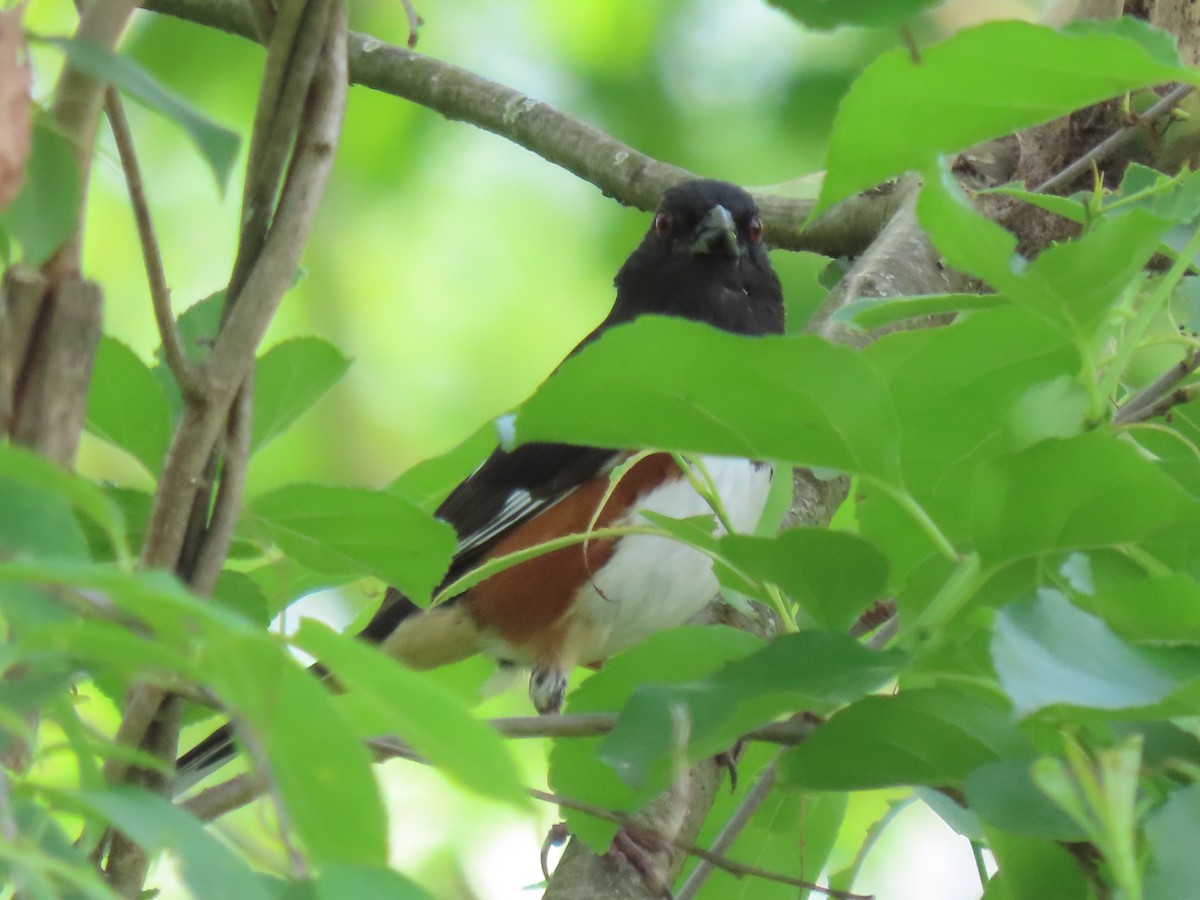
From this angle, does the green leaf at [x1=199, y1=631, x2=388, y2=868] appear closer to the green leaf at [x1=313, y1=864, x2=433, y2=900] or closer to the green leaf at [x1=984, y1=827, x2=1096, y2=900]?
the green leaf at [x1=313, y1=864, x2=433, y2=900]

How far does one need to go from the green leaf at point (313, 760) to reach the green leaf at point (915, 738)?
35 centimetres

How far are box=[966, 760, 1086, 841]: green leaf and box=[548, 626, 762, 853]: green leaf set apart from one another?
0.17m

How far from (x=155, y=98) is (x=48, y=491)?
21cm

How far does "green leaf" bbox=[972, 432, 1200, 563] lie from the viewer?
2.71 feet

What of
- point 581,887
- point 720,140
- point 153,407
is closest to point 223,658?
point 153,407

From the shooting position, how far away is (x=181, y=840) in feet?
1.92

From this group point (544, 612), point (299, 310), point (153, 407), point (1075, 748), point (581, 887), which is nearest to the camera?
point (1075, 748)

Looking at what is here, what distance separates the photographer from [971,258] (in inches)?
32.6

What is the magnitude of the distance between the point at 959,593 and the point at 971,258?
193 millimetres

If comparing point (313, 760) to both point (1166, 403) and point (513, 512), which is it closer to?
point (1166, 403)

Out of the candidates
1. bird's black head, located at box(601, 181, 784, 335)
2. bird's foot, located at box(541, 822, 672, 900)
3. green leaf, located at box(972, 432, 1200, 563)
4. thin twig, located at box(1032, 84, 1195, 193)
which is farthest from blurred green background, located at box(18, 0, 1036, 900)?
green leaf, located at box(972, 432, 1200, 563)

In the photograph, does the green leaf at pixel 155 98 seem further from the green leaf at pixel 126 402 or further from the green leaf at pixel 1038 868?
the green leaf at pixel 1038 868

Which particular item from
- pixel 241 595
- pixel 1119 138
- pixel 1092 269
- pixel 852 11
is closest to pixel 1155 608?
pixel 1092 269

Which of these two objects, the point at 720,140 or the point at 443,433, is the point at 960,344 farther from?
the point at 443,433
